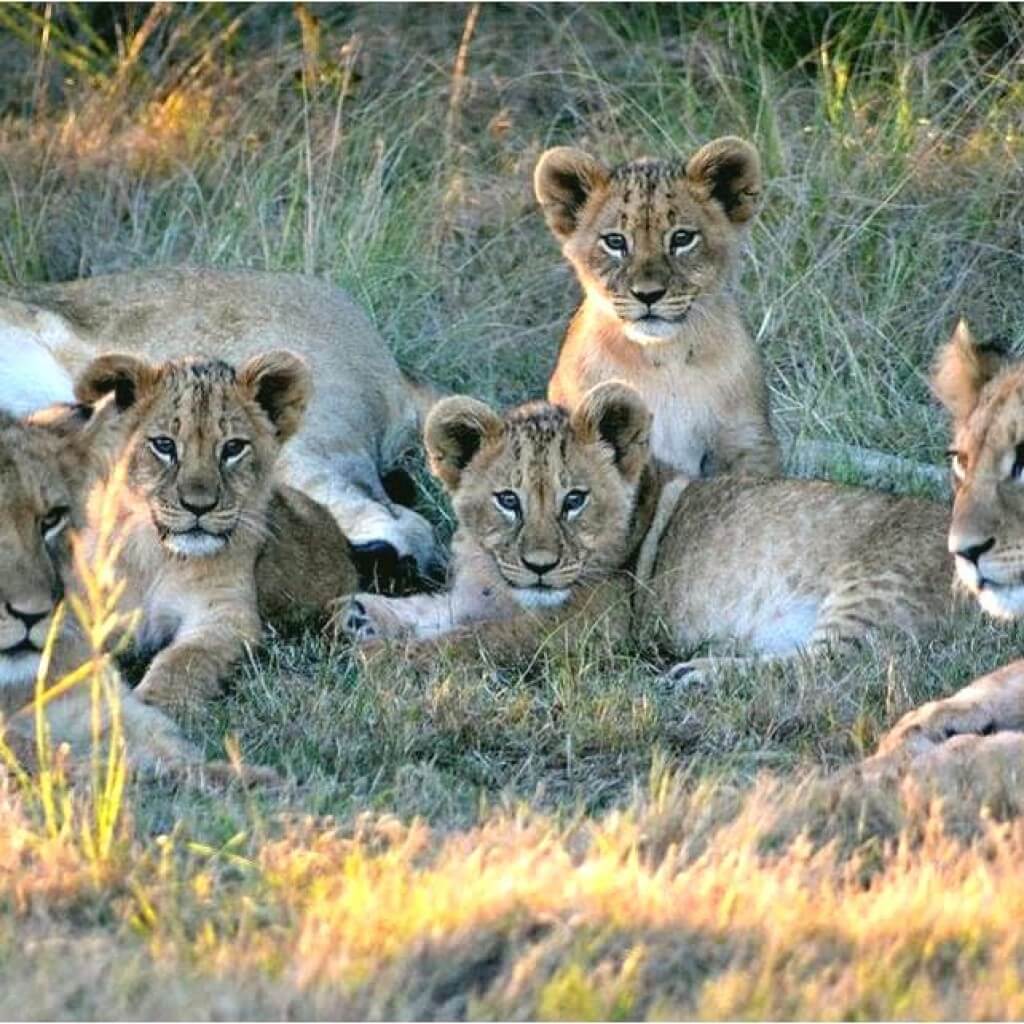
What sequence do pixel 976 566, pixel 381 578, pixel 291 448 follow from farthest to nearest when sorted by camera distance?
pixel 291 448
pixel 381 578
pixel 976 566

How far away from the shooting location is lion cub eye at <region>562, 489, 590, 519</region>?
595 cm

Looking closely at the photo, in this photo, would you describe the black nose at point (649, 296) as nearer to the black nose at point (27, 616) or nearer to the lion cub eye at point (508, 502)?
the lion cub eye at point (508, 502)

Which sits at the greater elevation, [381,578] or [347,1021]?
[347,1021]

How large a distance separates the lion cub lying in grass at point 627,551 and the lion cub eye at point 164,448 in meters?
0.59

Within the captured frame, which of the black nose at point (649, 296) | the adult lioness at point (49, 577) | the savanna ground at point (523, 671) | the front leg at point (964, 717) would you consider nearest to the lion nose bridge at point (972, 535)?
the front leg at point (964, 717)

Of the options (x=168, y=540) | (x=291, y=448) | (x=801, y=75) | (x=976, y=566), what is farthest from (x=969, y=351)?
(x=801, y=75)

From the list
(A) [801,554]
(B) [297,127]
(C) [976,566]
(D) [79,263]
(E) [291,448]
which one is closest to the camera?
(C) [976,566]

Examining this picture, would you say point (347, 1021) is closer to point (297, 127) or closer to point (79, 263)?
point (79, 263)

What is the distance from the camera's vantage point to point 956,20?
9.55 meters

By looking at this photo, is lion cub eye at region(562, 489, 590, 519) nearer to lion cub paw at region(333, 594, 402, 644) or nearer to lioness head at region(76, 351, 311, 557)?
lion cub paw at region(333, 594, 402, 644)

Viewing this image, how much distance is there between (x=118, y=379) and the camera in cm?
598

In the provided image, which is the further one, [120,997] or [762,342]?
[762,342]

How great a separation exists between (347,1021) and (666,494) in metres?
3.10

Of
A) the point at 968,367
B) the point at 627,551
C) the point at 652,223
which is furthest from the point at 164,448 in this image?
the point at 968,367
